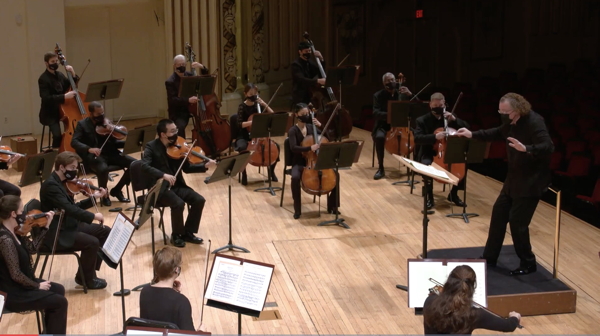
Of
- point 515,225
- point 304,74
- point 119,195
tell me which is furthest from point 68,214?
point 304,74

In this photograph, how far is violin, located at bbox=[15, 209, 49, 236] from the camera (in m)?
5.42

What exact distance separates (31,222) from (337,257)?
2900mm

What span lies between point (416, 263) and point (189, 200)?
3.13 m

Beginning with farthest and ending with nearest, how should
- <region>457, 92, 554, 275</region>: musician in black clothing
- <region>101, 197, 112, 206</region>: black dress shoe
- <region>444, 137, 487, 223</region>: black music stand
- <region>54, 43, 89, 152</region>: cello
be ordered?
<region>54, 43, 89, 152</region>: cello → <region>101, 197, 112, 206</region>: black dress shoe → <region>444, 137, 487, 223</region>: black music stand → <region>457, 92, 554, 275</region>: musician in black clothing

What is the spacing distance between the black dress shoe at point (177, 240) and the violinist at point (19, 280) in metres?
2.23

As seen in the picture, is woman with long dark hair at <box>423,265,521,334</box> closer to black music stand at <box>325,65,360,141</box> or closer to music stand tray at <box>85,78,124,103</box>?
black music stand at <box>325,65,360,141</box>

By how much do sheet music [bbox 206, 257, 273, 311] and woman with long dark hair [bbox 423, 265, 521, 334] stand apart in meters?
1.03

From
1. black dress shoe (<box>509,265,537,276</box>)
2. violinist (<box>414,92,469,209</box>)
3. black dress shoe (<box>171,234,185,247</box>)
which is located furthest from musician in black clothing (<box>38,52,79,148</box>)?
black dress shoe (<box>509,265,537,276</box>)

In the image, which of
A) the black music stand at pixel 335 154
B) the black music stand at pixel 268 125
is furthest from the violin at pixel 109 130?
Answer: the black music stand at pixel 335 154

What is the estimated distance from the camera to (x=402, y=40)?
54.1ft

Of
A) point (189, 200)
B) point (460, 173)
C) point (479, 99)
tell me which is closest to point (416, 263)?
point (189, 200)

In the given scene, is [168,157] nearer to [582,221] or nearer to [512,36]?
[582,221]

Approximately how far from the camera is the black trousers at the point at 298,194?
832 centimetres

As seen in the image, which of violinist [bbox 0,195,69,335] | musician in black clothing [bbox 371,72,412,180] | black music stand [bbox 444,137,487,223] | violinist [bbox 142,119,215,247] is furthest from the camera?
musician in black clothing [bbox 371,72,412,180]
